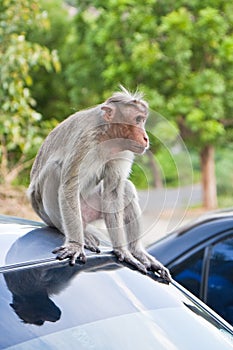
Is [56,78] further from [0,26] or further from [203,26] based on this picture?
[0,26]

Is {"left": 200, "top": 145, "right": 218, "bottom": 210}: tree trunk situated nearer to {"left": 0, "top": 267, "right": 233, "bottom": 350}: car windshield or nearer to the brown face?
the brown face

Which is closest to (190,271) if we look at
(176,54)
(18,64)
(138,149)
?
(138,149)

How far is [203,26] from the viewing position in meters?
15.9

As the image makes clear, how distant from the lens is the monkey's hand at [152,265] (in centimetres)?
291

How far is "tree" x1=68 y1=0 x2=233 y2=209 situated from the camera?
15.9 m

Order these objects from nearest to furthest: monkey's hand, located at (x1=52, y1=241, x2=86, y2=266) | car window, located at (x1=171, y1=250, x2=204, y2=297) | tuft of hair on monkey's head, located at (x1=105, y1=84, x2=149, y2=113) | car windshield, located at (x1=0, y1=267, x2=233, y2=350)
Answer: car windshield, located at (x1=0, y1=267, x2=233, y2=350) < monkey's hand, located at (x1=52, y1=241, x2=86, y2=266) < tuft of hair on monkey's head, located at (x1=105, y1=84, x2=149, y2=113) < car window, located at (x1=171, y1=250, x2=204, y2=297)

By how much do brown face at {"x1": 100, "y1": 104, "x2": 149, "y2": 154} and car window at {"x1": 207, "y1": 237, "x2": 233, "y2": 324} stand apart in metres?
1.06

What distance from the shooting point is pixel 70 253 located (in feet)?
8.47

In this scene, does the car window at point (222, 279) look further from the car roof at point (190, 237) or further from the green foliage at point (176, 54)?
the green foliage at point (176, 54)

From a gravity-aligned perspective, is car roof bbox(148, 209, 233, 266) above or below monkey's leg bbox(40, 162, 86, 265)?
below

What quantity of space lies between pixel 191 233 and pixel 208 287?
0.35 m

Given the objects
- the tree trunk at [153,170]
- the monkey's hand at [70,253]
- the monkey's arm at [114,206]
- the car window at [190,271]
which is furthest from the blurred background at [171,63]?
the monkey's hand at [70,253]

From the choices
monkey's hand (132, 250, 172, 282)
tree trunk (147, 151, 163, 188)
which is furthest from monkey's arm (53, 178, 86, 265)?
tree trunk (147, 151, 163, 188)

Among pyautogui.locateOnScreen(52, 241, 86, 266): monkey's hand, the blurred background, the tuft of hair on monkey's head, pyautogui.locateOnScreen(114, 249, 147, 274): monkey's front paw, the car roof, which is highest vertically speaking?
the blurred background
